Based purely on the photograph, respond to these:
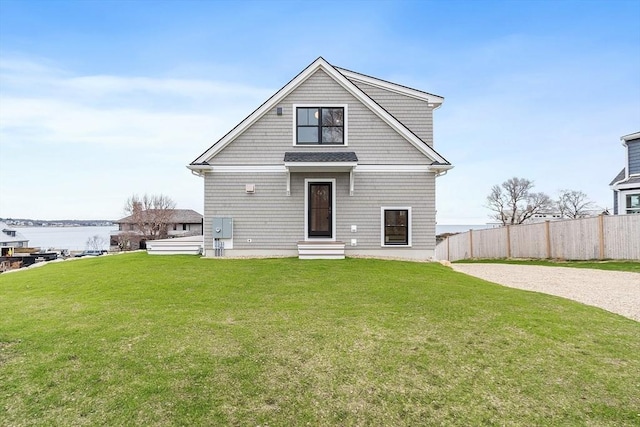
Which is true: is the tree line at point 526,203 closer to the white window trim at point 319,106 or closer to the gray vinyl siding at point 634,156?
the gray vinyl siding at point 634,156

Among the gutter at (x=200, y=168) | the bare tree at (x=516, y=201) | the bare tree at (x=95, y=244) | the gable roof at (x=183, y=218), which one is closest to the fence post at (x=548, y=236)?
the gutter at (x=200, y=168)

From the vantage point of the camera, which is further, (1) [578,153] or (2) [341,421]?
(1) [578,153]

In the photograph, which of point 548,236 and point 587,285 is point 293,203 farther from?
point 548,236

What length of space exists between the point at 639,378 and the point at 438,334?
7.08ft

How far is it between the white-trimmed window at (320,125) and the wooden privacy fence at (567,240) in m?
11.7

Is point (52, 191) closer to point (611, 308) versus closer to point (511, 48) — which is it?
point (511, 48)

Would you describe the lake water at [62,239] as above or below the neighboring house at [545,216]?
below

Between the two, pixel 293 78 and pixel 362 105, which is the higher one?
pixel 293 78

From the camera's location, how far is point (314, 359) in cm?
416

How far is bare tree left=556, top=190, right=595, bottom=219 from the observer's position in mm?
38062

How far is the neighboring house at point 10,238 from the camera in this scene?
54.4m

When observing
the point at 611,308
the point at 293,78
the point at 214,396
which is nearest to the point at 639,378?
the point at 611,308

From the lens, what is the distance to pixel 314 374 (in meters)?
3.83

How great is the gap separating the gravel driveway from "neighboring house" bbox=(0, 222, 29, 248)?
70.6 meters
